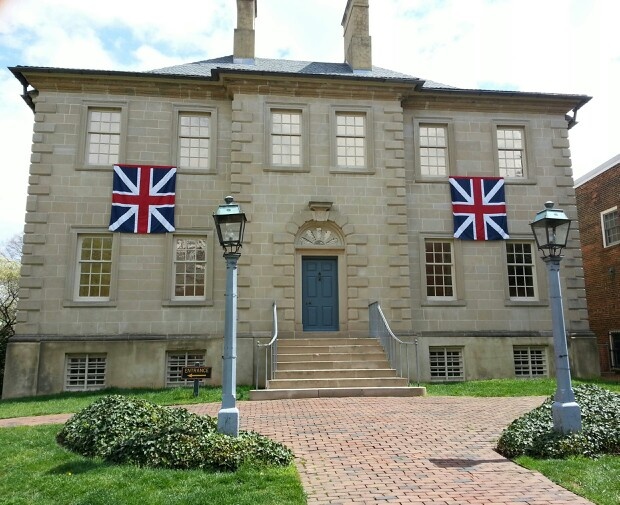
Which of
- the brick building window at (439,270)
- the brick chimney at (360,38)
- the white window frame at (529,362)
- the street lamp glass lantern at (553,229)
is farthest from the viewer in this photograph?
the brick chimney at (360,38)

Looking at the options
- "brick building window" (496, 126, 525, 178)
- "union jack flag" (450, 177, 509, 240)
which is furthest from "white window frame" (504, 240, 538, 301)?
"brick building window" (496, 126, 525, 178)

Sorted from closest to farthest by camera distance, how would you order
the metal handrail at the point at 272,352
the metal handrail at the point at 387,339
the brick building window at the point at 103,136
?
the metal handrail at the point at 272,352 → the metal handrail at the point at 387,339 → the brick building window at the point at 103,136

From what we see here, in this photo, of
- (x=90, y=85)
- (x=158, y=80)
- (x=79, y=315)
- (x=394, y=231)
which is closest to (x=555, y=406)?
(x=394, y=231)

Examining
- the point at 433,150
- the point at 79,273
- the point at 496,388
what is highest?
the point at 433,150

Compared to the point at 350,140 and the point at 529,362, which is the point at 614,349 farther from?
the point at 350,140

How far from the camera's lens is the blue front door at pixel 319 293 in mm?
16188

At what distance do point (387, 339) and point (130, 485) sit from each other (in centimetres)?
980

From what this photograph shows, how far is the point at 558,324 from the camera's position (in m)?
7.85

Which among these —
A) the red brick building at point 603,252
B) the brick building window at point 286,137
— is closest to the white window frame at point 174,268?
the brick building window at point 286,137

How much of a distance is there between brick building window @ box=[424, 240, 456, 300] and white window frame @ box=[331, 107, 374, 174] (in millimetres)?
3149

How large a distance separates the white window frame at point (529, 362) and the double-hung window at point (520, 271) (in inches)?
63.1

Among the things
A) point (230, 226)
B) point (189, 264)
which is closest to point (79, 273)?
point (189, 264)

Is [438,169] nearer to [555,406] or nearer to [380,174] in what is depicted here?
[380,174]

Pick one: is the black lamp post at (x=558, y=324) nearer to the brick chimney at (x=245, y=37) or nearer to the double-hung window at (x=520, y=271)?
the double-hung window at (x=520, y=271)
